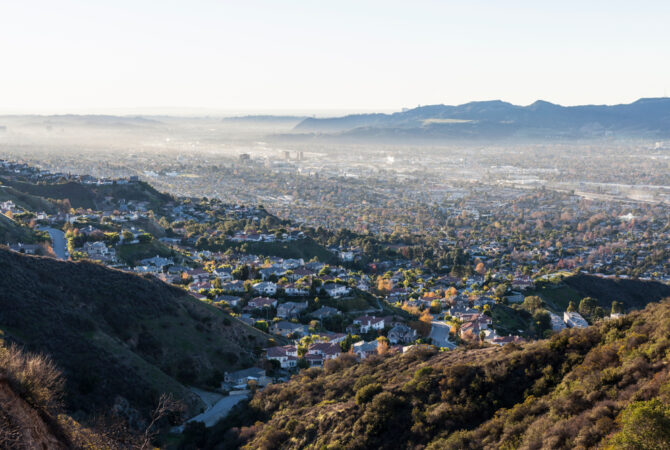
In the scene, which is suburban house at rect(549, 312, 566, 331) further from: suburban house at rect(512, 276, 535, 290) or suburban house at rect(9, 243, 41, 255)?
suburban house at rect(9, 243, 41, 255)

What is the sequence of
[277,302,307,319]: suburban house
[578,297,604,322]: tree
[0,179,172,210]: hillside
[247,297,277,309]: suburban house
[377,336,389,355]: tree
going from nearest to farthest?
1. [377,336,389,355]: tree
2. [277,302,307,319]: suburban house
3. [247,297,277,309]: suburban house
4. [578,297,604,322]: tree
5. [0,179,172,210]: hillside

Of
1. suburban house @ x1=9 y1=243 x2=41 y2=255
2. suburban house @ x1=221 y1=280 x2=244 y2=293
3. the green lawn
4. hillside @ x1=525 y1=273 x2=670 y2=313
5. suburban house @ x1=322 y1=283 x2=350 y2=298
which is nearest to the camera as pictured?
the green lawn

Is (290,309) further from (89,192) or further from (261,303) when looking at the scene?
(89,192)

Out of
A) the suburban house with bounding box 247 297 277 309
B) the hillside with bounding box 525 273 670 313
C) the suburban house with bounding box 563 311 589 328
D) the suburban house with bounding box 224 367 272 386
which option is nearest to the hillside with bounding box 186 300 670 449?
the suburban house with bounding box 224 367 272 386

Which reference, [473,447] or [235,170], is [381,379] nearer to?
[473,447]

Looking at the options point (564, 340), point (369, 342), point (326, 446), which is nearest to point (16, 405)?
point (326, 446)

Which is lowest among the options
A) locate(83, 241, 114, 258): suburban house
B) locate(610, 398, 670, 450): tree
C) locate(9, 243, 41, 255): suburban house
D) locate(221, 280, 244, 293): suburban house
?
locate(221, 280, 244, 293): suburban house

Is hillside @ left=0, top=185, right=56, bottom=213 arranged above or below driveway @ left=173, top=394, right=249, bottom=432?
above
